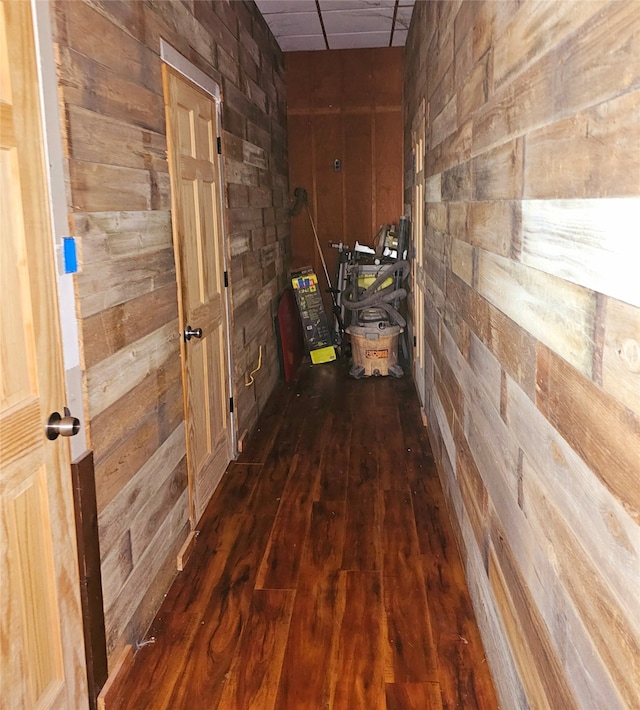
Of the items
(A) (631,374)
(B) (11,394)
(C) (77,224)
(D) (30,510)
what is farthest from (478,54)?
(D) (30,510)

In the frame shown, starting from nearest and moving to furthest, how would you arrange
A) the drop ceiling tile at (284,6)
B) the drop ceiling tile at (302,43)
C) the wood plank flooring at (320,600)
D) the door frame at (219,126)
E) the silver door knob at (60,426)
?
the silver door knob at (60,426) → the wood plank flooring at (320,600) → the door frame at (219,126) → the drop ceiling tile at (284,6) → the drop ceiling tile at (302,43)

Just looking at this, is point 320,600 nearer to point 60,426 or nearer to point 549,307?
point 60,426

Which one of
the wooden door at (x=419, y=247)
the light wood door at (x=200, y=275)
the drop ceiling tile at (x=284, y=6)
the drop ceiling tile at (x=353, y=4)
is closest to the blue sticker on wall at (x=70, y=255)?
the light wood door at (x=200, y=275)

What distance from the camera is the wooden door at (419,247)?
4438mm

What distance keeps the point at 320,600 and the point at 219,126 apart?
96.7 inches

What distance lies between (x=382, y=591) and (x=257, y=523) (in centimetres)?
80

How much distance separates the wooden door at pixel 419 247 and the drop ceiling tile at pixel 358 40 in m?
1.34

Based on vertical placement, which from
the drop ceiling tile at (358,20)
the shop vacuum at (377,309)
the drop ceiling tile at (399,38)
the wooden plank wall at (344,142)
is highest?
the drop ceiling tile at (399,38)

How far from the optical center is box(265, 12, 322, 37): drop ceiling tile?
512 cm

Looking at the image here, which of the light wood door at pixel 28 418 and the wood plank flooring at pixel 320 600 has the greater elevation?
the light wood door at pixel 28 418

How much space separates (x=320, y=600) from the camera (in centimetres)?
250

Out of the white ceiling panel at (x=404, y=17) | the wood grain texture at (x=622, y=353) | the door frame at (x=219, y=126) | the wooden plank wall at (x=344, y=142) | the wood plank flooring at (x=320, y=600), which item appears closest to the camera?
the wood grain texture at (x=622, y=353)

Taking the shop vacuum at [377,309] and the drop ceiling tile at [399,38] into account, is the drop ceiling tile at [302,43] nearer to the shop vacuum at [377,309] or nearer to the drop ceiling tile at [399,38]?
the drop ceiling tile at [399,38]

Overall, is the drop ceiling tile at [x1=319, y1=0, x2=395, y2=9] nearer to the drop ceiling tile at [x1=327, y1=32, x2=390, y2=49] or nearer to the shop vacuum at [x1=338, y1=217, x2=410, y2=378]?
the drop ceiling tile at [x1=327, y1=32, x2=390, y2=49]
